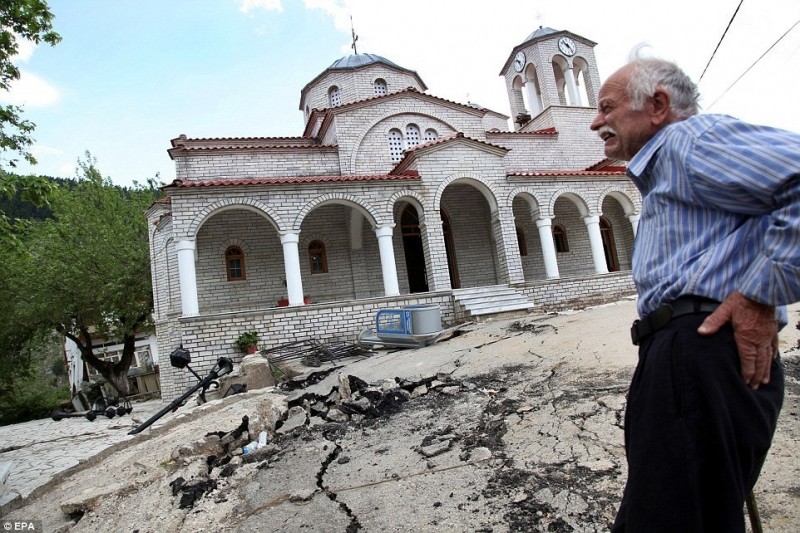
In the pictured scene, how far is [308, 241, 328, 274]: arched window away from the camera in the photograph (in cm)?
1476

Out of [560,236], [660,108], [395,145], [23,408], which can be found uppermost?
[395,145]

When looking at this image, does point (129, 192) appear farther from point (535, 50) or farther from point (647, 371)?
point (647, 371)

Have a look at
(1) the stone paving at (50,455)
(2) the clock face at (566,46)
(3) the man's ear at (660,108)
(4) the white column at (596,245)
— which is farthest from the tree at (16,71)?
(2) the clock face at (566,46)

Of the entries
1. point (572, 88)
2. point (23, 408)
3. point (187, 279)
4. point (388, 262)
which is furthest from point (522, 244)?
point (23, 408)

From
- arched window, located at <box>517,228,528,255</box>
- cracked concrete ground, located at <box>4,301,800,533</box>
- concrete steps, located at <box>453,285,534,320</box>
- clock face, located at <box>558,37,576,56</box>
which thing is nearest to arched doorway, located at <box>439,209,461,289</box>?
concrete steps, located at <box>453,285,534,320</box>

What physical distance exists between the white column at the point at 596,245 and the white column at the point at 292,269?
955 cm

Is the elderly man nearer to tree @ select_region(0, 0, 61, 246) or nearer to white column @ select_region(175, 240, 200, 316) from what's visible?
tree @ select_region(0, 0, 61, 246)

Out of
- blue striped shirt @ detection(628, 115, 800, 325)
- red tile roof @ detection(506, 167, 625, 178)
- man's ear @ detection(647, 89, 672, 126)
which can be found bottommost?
blue striped shirt @ detection(628, 115, 800, 325)

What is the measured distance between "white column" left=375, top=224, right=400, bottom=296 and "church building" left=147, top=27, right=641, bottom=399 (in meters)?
0.04

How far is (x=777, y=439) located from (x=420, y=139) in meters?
15.2

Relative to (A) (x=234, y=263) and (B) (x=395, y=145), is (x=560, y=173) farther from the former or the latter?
(A) (x=234, y=263)

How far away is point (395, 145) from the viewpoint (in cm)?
1656

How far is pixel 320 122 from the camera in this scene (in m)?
18.2

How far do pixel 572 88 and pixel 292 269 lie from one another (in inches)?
569
